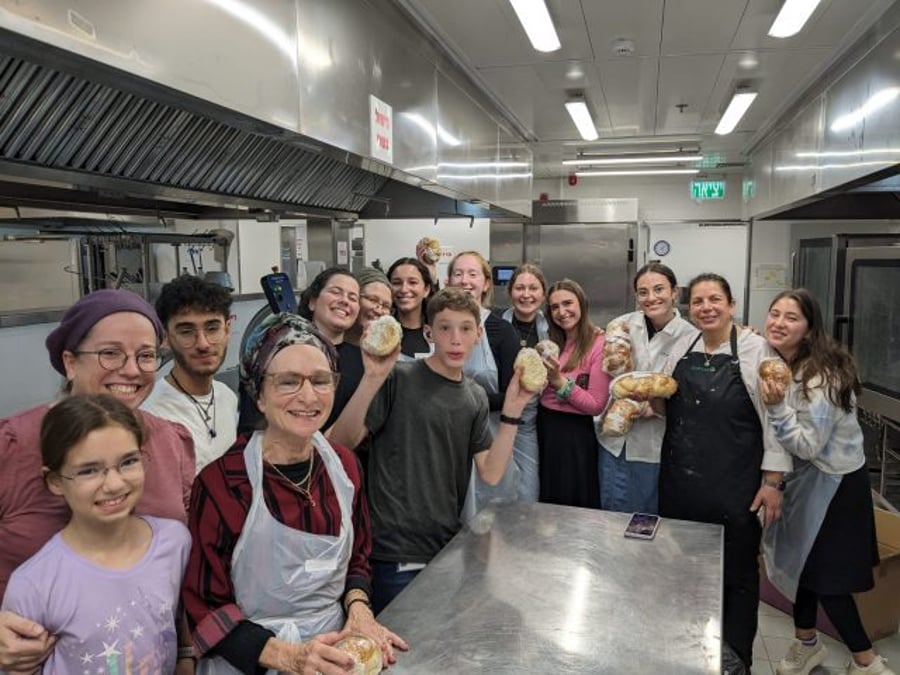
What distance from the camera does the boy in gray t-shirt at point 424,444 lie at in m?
1.74

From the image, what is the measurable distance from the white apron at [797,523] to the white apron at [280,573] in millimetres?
1921

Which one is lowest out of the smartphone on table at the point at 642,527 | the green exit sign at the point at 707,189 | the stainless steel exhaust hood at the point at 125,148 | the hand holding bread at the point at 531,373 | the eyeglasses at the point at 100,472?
the smartphone on table at the point at 642,527

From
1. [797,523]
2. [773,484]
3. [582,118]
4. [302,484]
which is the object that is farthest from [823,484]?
[582,118]

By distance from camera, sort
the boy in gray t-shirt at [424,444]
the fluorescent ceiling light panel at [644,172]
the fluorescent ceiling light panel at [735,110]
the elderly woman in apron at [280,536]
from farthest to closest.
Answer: the fluorescent ceiling light panel at [644,172] → the fluorescent ceiling light panel at [735,110] → the boy in gray t-shirt at [424,444] → the elderly woman in apron at [280,536]

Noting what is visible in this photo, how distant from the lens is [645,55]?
10.8 feet

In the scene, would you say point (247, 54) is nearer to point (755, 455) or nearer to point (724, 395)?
point (724, 395)

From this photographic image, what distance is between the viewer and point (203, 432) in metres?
1.57

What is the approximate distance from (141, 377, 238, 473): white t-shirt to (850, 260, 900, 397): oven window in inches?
107

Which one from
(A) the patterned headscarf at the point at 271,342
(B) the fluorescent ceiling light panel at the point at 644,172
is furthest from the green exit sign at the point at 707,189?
(A) the patterned headscarf at the point at 271,342

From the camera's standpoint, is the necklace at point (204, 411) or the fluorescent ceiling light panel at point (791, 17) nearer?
the necklace at point (204, 411)

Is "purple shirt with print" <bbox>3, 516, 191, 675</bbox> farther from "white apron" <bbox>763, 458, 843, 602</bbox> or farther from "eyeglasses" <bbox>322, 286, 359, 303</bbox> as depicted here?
"white apron" <bbox>763, 458, 843, 602</bbox>

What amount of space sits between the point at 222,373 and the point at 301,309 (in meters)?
0.76

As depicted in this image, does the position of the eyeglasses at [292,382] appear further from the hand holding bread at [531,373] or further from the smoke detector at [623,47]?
the smoke detector at [623,47]

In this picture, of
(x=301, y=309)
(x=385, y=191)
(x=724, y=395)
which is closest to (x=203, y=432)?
(x=301, y=309)
